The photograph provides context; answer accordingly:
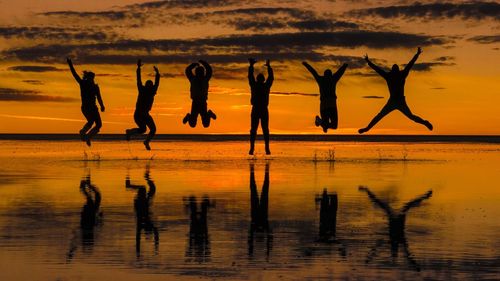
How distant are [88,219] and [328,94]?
34.9 feet

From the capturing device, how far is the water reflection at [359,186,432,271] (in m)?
13.9

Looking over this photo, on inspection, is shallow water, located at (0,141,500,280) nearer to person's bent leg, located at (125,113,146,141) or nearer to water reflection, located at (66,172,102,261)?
water reflection, located at (66,172,102,261)

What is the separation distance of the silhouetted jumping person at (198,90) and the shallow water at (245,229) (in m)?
2.06

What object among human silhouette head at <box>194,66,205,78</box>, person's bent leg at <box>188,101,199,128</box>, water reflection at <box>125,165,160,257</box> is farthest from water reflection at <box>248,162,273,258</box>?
human silhouette head at <box>194,66,205,78</box>

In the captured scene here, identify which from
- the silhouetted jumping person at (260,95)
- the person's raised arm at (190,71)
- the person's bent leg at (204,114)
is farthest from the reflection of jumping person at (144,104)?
the silhouetted jumping person at (260,95)

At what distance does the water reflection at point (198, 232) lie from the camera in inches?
552

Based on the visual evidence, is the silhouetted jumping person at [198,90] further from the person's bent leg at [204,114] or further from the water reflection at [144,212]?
the water reflection at [144,212]

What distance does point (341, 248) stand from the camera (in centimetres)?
1468

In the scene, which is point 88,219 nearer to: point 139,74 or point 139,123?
point 139,74

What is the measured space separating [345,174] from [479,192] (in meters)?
8.29

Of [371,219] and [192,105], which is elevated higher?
[192,105]

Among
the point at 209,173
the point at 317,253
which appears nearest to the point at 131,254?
the point at 317,253

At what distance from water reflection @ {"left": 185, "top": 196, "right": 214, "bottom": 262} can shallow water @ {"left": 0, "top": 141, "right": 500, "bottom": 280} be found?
0.02m

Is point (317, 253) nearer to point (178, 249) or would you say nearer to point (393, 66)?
point (178, 249)
